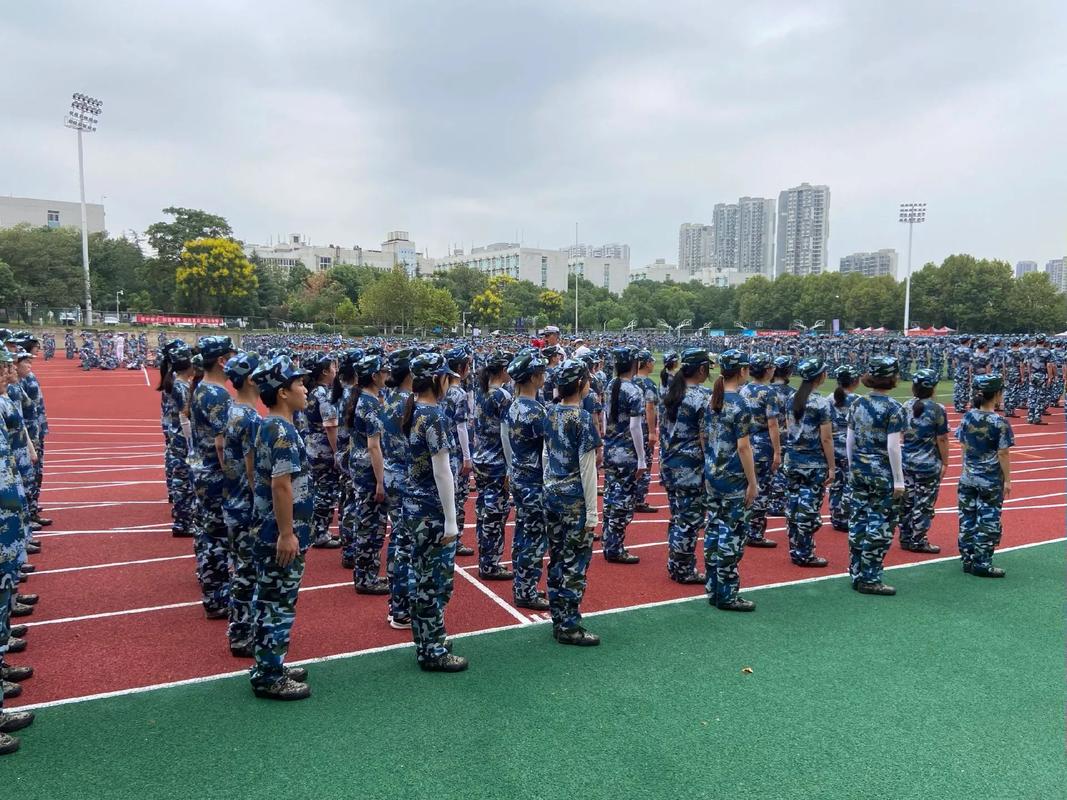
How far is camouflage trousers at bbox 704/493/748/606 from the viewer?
17.4ft

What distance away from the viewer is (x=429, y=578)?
14.0ft

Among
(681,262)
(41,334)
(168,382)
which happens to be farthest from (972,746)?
(681,262)

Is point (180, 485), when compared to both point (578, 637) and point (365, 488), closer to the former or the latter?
point (365, 488)

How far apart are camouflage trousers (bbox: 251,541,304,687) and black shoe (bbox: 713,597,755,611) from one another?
3.37 m

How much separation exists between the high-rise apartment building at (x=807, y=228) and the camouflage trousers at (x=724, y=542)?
15392 cm

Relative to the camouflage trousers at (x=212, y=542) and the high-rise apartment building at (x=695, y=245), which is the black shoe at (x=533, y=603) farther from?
the high-rise apartment building at (x=695, y=245)

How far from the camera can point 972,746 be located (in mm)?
3604

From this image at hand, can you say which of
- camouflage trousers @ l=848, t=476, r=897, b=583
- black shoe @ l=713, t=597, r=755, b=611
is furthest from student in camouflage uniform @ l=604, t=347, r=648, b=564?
camouflage trousers @ l=848, t=476, r=897, b=583

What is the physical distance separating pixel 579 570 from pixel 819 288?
238 feet

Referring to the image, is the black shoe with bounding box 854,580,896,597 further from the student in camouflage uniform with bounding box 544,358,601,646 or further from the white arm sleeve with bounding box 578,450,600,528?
the white arm sleeve with bounding box 578,450,600,528

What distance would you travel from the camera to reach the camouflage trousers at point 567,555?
460 centimetres

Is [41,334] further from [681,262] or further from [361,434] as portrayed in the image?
[681,262]

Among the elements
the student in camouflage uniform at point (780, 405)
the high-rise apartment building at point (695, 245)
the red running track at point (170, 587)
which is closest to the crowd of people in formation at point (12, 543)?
the red running track at point (170, 587)

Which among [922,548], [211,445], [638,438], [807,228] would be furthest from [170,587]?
[807,228]
